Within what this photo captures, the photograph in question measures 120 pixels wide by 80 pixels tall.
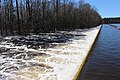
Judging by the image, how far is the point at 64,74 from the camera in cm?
873

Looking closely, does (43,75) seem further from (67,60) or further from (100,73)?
(67,60)

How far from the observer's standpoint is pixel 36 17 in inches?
1666

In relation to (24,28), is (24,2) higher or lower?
higher

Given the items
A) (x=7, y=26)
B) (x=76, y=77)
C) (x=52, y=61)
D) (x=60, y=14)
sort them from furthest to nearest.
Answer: (x=60, y=14) < (x=7, y=26) < (x=52, y=61) < (x=76, y=77)

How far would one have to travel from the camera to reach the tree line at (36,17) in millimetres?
37250

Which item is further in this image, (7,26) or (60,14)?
(60,14)

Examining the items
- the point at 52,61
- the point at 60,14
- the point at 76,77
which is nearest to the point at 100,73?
the point at 76,77

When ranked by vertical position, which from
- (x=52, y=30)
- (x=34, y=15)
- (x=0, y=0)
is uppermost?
(x=0, y=0)

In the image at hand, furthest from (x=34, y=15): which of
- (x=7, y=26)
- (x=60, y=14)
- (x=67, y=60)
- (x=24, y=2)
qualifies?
(x=67, y=60)

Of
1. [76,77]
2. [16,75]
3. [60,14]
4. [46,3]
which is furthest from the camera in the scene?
[60,14]

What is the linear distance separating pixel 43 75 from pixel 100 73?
2388mm

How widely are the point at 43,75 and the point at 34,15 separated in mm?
34435

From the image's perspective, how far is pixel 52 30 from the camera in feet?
142

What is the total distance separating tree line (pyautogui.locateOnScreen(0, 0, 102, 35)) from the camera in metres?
37.2
